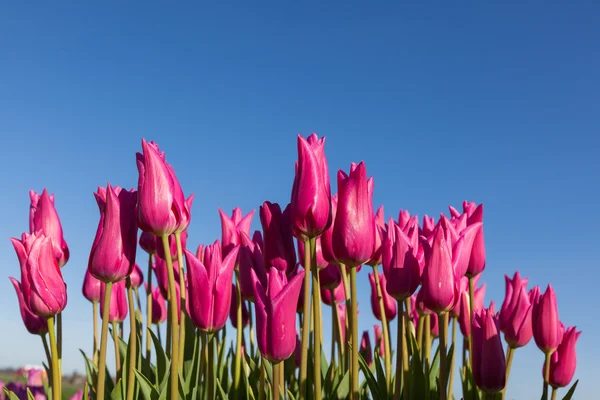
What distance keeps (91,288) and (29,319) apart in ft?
1.62

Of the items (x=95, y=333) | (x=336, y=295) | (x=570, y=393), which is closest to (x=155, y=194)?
(x=95, y=333)

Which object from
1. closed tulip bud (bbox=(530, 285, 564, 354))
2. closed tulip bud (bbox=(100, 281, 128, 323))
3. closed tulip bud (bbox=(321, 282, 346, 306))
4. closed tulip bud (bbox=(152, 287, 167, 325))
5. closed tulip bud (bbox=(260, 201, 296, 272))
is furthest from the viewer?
closed tulip bud (bbox=(152, 287, 167, 325))

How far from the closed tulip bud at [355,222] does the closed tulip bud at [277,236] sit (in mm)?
280

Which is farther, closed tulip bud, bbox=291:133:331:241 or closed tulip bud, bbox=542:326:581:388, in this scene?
closed tulip bud, bbox=542:326:581:388

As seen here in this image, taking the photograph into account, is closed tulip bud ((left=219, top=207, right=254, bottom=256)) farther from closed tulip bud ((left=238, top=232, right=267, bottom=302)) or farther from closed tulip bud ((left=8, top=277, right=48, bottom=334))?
closed tulip bud ((left=8, top=277, right=48, bottom=334))

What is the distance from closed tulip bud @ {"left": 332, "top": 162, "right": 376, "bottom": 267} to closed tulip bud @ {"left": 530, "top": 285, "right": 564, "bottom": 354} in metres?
1.29

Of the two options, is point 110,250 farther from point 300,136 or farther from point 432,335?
point 432,335

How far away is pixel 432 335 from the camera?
161 inches

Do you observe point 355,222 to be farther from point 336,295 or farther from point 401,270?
point 336,295

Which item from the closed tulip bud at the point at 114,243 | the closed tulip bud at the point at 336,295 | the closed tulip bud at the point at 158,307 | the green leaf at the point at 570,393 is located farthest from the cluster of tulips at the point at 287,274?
the closed tulip bud at the point at 158,307

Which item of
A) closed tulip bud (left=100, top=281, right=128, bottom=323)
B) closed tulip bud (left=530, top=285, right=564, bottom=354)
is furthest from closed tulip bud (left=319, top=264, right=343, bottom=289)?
closed tulip bud (left=100, top=281, right=128, bottom=323)

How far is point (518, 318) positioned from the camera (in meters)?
3.42

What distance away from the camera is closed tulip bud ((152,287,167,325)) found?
443 cm

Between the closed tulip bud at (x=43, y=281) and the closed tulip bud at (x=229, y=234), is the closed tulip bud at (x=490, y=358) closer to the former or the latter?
the closed tulip bud at (x=229, y=234)
